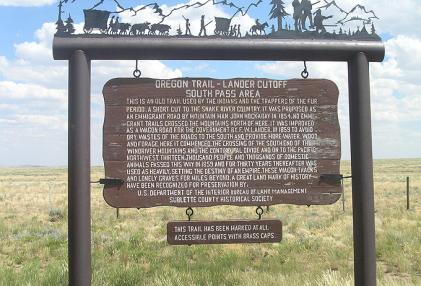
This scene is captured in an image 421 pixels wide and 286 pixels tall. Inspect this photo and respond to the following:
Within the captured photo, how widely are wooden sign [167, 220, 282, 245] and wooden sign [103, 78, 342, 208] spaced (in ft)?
0.64

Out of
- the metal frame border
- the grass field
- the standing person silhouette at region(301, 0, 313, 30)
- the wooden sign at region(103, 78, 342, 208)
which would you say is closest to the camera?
the metal frame border

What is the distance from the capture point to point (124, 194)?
496 cm

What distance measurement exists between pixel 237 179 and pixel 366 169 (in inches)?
51.3

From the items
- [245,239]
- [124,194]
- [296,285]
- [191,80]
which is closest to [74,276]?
[124,194]

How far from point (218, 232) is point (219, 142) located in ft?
2.90

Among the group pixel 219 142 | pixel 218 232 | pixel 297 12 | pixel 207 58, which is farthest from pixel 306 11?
pixel 218 232

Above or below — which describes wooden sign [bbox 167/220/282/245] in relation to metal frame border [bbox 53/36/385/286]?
below

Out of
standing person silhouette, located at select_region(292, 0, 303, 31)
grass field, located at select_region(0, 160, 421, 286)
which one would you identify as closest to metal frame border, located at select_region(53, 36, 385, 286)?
standing person silhouette, located at select_region(292, 0, 303, 31)

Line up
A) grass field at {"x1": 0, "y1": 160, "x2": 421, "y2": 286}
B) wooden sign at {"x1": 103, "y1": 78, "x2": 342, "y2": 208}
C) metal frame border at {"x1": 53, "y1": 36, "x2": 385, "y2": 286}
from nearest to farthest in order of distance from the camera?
metal frame border at {"x1": 53, "y1": 36, "x2": 385, "y2": 286}, wooden sign at {"x1": 103, "y1": 78, "x2": 342, "y2": 208}, grass field at {"x1": 0, "y1": 160, "x2": 421, "y2": 286}

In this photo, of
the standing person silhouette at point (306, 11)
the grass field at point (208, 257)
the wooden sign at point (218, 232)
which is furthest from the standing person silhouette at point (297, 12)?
the grass field at point (208, 257)

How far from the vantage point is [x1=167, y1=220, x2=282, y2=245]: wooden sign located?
5.00 meters

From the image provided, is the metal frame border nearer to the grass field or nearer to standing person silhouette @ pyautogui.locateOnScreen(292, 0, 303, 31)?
standing person silhouette @ pyautogui.locateOnScreen(292, 0, 303, 31)

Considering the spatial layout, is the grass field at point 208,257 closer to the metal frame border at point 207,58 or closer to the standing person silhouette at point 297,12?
the metal frame border at point 207,58

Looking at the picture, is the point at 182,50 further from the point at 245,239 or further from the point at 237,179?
the point at 245,239
